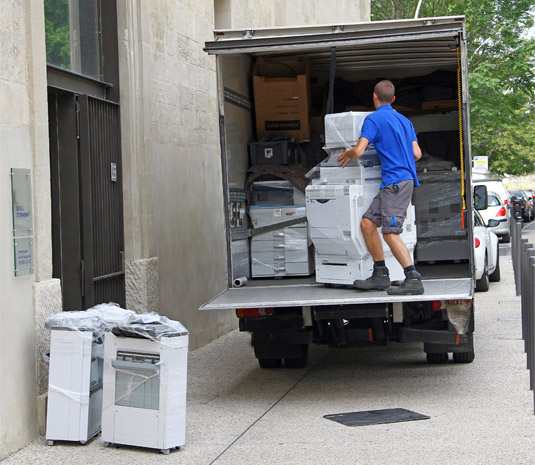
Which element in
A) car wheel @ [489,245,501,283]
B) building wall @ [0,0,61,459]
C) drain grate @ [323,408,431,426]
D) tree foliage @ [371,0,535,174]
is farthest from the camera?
tree foliage @ [371,0,535,174]

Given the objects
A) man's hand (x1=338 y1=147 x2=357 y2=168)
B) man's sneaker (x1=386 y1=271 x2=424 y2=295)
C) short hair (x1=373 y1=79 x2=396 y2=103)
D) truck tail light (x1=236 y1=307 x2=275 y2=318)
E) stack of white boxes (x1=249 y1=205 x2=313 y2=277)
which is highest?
short hair (x1=373 y1=79 x2=396 y2=103)

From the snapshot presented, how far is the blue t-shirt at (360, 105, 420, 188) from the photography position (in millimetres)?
8133

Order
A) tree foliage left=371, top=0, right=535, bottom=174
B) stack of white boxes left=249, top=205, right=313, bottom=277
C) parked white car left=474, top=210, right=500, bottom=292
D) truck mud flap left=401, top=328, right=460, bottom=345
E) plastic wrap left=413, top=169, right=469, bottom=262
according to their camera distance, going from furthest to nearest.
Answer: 1. tree foliage left=371, top=0, right=535, bottom=174
2. parked white car left=474, top=210, right=500, bottom=292
3. plastic wrap left=413, top=169, right=469, bottom=262
4. stack of white boxes left=249, top=205, right=313, bottom=277
5. truck mud flap left=401, top=328, right=460, bottom=345

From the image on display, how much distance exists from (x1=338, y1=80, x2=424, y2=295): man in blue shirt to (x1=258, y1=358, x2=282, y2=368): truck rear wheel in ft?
5.44

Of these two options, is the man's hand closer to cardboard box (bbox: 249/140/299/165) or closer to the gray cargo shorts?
the gray cargo shorts

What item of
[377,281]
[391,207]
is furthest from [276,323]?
[391,207]

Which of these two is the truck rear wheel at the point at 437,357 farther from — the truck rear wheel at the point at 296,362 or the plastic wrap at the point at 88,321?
the plastic wrap at the point at 88,321

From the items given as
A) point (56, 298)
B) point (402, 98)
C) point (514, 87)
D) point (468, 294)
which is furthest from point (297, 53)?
point (514, 87)

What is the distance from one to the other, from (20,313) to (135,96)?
3.54 metres

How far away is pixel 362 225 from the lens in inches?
318

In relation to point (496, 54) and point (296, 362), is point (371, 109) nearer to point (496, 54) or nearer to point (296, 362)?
point (296, 362)

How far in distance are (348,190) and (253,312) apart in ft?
4.39

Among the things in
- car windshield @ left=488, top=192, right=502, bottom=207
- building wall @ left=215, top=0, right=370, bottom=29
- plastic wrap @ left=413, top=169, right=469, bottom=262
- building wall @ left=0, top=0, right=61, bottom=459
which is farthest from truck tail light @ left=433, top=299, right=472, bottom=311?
car windshield @ left=488, top=192, right=502, bottom=207

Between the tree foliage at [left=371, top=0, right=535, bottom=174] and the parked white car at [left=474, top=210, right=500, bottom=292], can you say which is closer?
the parked white car at [left=474, top=210, right=500, bottom=292]
